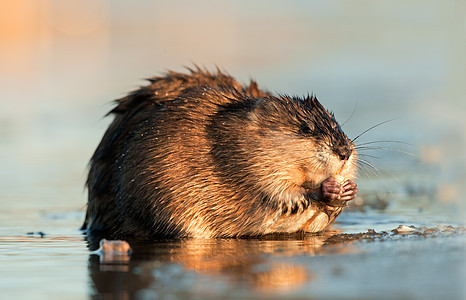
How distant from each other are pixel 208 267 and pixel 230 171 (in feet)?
5.09

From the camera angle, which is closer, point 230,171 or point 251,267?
point 251,267

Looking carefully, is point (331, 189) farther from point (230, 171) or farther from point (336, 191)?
point (230, 171)

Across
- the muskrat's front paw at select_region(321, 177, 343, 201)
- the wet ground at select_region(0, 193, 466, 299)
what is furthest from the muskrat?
the wet ground at select_region(0, 193, 466, 299)

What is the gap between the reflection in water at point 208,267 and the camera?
3.76 meters

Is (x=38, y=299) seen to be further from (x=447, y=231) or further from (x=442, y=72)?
(x=442, y=72)

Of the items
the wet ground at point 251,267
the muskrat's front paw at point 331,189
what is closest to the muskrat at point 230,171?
the muskrat's front paw at point 331,189

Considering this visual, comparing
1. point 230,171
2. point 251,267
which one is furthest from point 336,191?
point 251,267

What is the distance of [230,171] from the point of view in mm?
5773

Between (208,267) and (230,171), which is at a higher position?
(230,171)

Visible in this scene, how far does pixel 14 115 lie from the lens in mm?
14906

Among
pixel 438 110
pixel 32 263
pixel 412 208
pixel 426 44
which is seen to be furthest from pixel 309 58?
pixel 32 263

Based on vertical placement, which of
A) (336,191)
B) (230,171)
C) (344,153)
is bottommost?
(336,191)

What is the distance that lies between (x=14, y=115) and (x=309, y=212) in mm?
10237

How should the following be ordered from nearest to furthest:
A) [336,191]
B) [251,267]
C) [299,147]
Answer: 1. [251,267]
2. [336,191]
3. [299,147]
